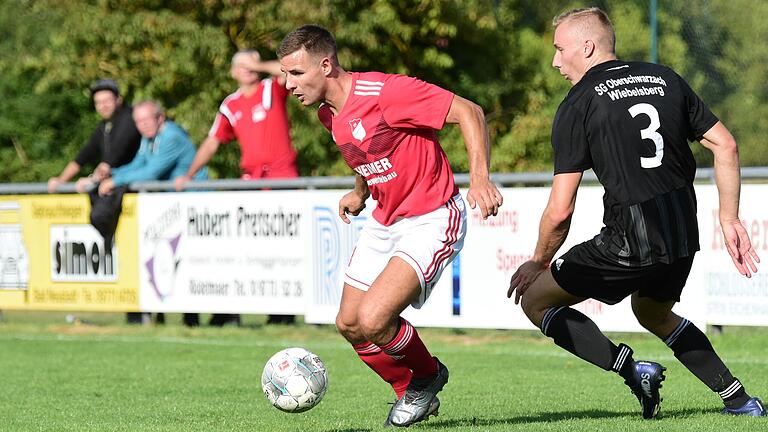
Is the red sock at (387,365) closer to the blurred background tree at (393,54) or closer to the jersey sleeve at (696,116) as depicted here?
the jersey sleeve at (696,116)

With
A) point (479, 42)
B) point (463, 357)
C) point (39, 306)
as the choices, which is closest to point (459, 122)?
point (463, 357)

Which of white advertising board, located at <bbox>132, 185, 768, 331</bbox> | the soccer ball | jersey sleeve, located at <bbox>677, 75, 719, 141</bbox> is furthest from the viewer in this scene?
white advertising board, located at <bbox>132, 185, 768, 331</bbox>

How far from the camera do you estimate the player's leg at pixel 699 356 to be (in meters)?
7.04

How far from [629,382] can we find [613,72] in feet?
5.15

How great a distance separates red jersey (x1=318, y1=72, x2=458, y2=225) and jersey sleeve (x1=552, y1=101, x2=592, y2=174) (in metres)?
0.62

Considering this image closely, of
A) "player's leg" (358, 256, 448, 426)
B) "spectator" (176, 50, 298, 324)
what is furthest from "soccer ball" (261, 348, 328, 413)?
"spectator" (176, 50, 298, 324)

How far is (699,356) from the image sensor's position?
278 inches

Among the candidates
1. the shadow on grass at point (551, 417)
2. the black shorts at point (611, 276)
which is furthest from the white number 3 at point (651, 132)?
the shadow on grass at point (551, 417)

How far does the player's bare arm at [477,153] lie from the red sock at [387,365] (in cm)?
109

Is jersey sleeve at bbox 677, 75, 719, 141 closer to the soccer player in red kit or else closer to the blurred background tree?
the soccer player in red kit

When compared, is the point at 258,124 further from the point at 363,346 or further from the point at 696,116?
the point at 696,116

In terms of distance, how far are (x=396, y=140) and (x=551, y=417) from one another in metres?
1.77

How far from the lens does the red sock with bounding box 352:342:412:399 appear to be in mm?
7195

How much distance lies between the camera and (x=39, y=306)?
14414 millimetres
